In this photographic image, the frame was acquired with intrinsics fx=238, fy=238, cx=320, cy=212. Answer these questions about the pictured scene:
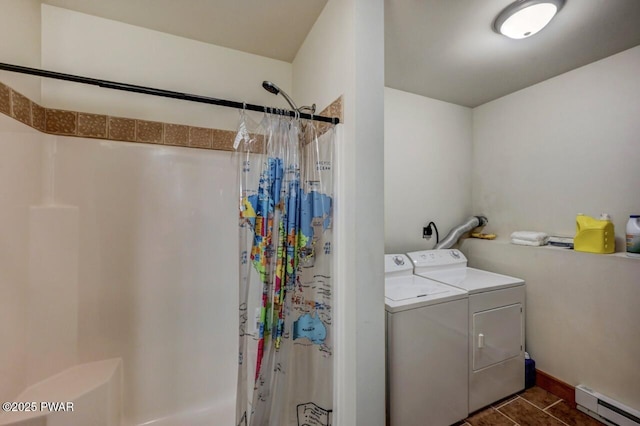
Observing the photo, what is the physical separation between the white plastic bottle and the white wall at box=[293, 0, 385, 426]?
1716 mm

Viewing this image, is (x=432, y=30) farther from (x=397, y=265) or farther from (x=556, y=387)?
(x=556, y=387)

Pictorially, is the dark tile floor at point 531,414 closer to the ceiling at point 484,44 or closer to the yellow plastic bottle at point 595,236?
the yellow plastic bottle at point 595,236

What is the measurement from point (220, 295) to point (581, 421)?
8.01 ft

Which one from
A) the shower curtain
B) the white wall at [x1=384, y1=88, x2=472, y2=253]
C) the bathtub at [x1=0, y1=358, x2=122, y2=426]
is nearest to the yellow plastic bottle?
the white wall at [x1=384, y1=88, x2=472, y2=253]

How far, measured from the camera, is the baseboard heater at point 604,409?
1.40m

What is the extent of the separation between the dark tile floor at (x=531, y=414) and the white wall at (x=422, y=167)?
1.21 metres

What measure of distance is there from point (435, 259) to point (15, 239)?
2520mm

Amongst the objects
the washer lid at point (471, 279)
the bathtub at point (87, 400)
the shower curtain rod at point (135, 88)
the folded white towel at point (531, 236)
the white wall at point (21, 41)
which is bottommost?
the bathtub at point (87, 400)

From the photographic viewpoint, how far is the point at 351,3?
1045 mm

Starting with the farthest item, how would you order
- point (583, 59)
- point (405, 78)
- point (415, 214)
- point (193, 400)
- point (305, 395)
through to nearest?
point (415, 214), point (405, 78), point (583, 59), point (193, 400), point (305, 395)

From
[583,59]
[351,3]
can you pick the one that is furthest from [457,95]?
[351,3]

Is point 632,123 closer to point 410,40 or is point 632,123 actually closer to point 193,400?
point 410,40

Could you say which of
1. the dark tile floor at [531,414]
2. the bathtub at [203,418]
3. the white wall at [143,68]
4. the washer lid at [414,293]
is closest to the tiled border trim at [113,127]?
the white wall at [143,68]

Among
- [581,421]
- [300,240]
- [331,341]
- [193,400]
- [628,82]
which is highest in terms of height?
[628,82]
